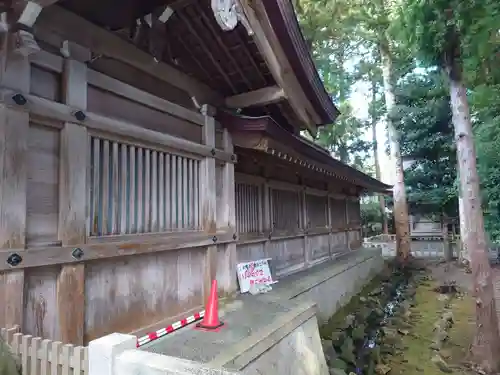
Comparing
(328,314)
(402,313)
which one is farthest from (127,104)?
(402,313)

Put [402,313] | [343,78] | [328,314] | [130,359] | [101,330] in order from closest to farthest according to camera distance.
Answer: [130,359], [101,330], [328,314], [402,313], [343,78]

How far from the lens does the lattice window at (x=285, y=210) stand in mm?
7723

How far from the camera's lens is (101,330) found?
3412 millimetres

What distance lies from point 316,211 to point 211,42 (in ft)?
21.4

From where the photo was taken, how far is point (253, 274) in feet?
19.7

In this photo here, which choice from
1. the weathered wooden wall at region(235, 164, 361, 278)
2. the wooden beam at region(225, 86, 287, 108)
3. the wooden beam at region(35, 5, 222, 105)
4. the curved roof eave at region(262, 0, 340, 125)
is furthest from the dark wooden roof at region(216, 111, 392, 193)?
the weathered wooden wall at region(235, 164, 361, 278)

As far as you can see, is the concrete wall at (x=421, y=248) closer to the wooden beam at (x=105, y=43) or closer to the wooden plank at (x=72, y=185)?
the wooden beam at (x=105, y=43)

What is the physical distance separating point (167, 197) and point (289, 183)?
14.7 feet

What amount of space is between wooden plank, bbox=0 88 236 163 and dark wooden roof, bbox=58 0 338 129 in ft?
3.29

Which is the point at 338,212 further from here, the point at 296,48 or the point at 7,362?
the point at 7,362

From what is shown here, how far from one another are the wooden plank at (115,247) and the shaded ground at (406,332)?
8.65ft

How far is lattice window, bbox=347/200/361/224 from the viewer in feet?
45.0

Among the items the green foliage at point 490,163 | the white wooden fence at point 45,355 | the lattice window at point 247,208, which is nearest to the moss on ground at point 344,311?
the lattice window at point 247,208

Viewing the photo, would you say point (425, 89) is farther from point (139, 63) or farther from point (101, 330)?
point (101, 330)
